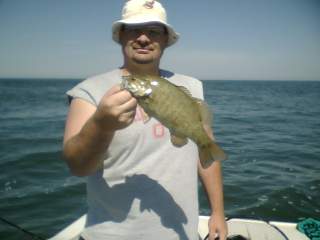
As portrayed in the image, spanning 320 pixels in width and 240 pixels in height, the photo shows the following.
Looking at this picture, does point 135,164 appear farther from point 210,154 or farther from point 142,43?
point 142,43

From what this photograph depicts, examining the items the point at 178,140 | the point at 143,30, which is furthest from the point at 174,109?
the point at 143,30

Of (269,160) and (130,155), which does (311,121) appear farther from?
(130,155)

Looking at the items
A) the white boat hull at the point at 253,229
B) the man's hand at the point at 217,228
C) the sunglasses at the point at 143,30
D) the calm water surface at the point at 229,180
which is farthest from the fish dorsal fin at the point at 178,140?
the calm water surface at the point at 229,180

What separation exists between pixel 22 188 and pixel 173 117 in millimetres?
8578

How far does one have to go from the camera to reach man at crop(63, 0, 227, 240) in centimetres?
241

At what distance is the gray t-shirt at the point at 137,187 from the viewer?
2447mm

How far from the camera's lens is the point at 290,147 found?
14.5 metres

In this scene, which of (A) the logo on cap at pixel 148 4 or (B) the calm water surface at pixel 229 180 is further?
(B) the calm water surface at pixel 229 180

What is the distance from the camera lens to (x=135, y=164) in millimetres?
2496

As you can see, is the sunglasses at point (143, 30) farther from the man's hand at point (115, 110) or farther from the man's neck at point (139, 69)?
the man's hand at point (115, 110)

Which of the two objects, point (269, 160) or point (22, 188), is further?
point (269, 160)

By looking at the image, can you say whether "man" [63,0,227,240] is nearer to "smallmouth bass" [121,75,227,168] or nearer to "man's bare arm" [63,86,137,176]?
"man's bare arm" [63,86,137,176]

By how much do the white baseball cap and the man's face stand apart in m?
0.07

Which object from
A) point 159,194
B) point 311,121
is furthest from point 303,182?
point 311,121
